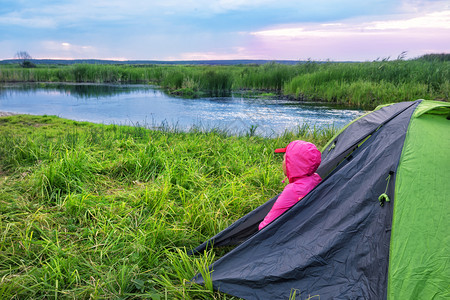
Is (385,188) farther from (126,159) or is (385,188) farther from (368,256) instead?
(126,159)

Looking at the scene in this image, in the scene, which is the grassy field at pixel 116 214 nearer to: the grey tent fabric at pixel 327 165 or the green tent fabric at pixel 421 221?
the grey tent fabric at pixel 327 165

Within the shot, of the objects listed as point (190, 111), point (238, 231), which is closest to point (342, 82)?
point (190, 111)

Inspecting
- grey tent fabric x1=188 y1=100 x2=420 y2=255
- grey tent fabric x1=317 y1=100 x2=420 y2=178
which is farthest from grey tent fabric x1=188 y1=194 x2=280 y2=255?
grey tent fabric x1=317 y1=100 x2=420 y2=178

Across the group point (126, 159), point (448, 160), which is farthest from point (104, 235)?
point (448, 160)

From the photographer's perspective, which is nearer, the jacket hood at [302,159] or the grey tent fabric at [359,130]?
the jacket hood at [302,159]

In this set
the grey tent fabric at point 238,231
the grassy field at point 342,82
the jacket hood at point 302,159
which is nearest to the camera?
the jacket hood at point 302,159

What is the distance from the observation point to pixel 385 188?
204 centimetres

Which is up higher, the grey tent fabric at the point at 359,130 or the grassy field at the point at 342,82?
the grassy field at the point at 342,82

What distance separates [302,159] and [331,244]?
67cm

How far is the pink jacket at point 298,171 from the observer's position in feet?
7.94

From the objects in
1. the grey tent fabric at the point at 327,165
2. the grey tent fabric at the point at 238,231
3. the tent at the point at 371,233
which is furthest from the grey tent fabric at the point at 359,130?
the grey tent fabric at the point at 238,231

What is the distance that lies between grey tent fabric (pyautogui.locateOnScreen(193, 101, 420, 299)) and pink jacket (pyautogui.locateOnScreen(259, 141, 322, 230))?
0.15 meters

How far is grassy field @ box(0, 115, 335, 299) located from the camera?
7.13 feet

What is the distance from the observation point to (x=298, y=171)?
8.09ft
